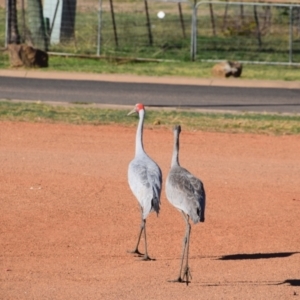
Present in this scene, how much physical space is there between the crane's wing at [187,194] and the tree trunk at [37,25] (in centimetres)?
2165

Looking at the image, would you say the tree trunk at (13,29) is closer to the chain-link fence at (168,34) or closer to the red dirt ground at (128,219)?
the chain-link fence at (168,34)

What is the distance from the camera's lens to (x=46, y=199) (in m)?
12.8

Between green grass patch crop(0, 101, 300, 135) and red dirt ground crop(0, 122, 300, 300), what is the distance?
1.46ft

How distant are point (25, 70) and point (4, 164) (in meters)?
12.4

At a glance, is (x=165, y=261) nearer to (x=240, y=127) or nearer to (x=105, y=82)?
(x=240, y=127)

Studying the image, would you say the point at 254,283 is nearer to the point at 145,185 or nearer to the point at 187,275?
the point at 187,275

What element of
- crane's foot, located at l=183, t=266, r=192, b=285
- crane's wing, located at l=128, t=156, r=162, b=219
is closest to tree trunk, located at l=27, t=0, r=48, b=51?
crane's wing, located at l=128, t=156, r=162, b=219

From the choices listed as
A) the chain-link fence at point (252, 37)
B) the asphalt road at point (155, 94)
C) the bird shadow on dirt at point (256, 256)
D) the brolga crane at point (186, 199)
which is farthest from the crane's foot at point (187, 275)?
the chain-link fence at point (252, 37)

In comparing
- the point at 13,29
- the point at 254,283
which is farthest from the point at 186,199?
the point at 13,29

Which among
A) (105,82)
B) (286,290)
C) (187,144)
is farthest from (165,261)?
(105,82)

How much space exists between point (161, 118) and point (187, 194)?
32.0ft

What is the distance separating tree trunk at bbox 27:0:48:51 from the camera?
3078 centimetres

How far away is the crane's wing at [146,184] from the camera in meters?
9.79

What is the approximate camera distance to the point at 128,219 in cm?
1198
